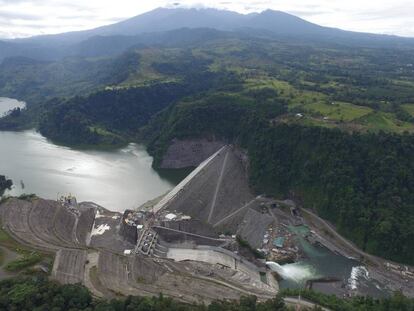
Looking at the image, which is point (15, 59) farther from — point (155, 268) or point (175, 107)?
point (155, 268)

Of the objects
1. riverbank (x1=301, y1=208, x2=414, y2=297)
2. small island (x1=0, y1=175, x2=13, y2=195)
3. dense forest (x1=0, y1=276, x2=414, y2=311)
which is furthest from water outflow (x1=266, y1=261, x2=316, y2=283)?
small island (x1=0, y1=175, x2=13, y2=195)

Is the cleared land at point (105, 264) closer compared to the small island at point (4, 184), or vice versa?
the cleared land at point (105, 264)

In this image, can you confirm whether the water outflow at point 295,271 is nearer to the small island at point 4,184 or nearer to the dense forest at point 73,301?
the dense forest at point 73,301

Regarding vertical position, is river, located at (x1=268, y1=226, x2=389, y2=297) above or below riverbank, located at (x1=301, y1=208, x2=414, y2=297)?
below

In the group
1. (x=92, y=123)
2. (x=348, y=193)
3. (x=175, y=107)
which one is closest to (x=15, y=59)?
(x=92, y=123)

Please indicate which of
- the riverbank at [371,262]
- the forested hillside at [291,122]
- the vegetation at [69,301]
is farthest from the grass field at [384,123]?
the vegetation at [69,301]

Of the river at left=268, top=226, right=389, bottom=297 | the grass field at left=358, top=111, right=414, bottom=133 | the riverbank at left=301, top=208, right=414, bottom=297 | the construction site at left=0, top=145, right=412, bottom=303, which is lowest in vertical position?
the river at left=268, top=226, right=389, bottom=297

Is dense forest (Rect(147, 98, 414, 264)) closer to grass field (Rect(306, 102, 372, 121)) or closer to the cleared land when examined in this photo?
grass field (Rect(306, 102, 372, 121))
